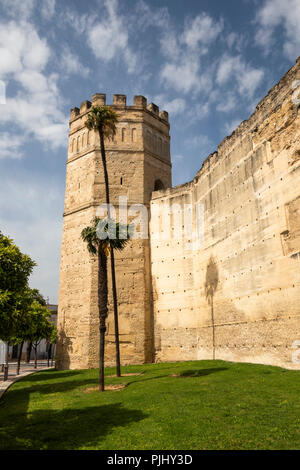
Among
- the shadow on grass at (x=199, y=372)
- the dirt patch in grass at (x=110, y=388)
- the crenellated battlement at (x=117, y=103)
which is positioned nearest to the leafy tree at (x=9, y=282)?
the dirt patch in grass at (x=110, y=388)

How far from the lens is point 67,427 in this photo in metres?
7.99

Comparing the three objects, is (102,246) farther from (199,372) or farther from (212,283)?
(212,283)

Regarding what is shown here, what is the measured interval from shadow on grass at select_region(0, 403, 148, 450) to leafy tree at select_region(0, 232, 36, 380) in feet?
12.8

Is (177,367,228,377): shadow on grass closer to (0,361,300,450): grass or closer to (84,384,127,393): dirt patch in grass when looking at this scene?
(0,361,300,450): grass

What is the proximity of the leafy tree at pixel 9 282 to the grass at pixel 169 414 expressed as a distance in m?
2.69

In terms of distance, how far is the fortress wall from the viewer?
13508mm

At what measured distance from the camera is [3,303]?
39.7 feet

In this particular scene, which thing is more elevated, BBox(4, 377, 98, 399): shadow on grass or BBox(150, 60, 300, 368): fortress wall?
BBox(150, 60, 300, 368): fortress wall

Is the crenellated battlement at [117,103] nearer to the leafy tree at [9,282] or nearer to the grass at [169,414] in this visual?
the leafy tree at [9,282]

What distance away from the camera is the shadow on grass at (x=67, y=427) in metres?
6.82

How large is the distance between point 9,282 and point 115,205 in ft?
35.1

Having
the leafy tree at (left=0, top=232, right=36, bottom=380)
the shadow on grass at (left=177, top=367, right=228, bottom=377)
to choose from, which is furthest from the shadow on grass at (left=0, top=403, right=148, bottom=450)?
the shadow on grass at (left=177, top=367, right=228, bottom=377)
